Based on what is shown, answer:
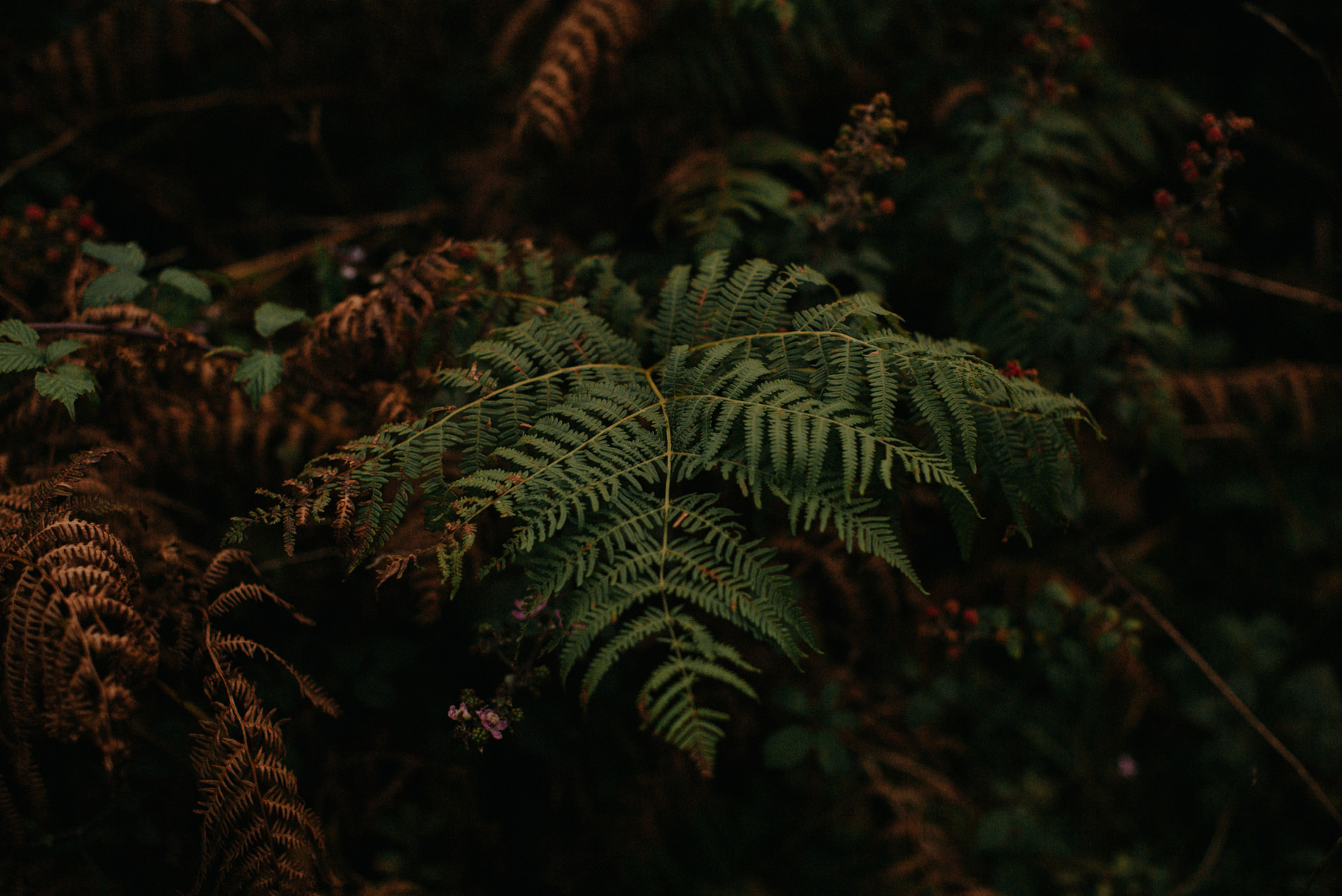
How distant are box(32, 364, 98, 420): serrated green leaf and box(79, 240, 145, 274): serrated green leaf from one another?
354 mm

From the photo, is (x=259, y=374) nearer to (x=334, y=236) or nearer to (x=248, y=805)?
(x=248, y=805)

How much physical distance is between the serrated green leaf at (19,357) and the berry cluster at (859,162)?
190 centimetres

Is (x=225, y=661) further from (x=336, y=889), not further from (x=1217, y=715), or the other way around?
(x=1217, y=715)

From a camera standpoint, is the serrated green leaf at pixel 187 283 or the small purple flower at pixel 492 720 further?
the serrated green leaf at pixel 187 283

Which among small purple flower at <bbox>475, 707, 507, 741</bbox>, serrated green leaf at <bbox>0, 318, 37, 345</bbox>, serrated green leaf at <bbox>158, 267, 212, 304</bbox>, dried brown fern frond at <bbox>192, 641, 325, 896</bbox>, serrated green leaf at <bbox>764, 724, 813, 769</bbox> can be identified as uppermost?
serrated green leaf at <bbox>158, 267, 212, 304</bbox>

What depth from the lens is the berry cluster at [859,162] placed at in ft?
6.29

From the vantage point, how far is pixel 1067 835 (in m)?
2.62

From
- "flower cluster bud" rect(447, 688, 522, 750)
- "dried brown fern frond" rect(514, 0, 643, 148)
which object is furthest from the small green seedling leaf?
"dried brown fern frond" rect(514, 0, 643, 148)

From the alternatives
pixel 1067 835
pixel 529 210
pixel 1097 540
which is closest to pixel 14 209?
Answer: pixel 529 210

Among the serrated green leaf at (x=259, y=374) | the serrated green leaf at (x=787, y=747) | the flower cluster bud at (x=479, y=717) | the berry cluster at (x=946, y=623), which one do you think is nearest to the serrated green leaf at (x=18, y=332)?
the serrated green leaf at (x=259, y=374)

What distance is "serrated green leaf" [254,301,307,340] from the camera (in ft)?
5.79

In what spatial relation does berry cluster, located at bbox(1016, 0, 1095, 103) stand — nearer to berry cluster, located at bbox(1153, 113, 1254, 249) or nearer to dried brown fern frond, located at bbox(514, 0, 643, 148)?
berry cluster, located at bbox(1153, 113, 1254, 249)

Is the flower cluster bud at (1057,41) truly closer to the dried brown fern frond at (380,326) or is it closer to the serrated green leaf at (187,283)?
the dried brown fern frond at (380,326)

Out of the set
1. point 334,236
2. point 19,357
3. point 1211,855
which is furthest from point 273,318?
point 1211,855
